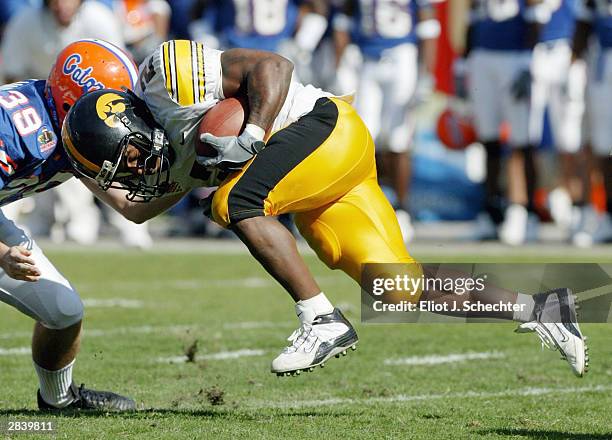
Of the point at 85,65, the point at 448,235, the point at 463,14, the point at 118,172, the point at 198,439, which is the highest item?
the point at 85,65

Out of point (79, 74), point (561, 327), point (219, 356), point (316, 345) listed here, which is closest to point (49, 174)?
point (79, 74)

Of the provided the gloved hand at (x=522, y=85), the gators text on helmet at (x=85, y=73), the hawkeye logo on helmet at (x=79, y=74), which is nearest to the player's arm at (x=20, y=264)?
the gators text on helmet at (x=85, y=73)

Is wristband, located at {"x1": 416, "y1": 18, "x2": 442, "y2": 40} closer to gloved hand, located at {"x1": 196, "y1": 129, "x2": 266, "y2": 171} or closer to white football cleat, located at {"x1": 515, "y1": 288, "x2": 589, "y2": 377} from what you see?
white football cleat, located at {"x1": 515, "y1": 288, "x2": 589, "y2": 377}

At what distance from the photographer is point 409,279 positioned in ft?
14.7

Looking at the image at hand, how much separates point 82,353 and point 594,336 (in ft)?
8.18

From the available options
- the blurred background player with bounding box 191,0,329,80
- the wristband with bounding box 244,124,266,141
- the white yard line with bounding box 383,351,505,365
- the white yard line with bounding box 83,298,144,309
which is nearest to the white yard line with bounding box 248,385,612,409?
the white yard line with bounding box 383,351,505,365

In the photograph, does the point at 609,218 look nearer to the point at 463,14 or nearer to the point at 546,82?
the point at 546,82

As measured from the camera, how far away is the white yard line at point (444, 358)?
5.68 metres

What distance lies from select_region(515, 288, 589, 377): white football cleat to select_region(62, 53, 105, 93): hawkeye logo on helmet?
172cm

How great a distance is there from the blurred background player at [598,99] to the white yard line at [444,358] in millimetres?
4223

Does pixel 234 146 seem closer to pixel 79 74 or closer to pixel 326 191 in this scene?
pixel 326 191

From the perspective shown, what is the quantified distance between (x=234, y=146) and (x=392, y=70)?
21.4ft

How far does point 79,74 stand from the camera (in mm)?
4473

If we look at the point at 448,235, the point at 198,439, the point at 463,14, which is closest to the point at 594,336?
the point at 198,439
